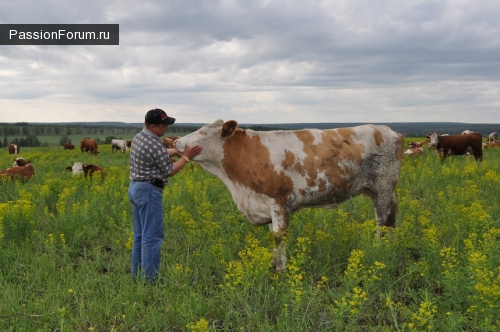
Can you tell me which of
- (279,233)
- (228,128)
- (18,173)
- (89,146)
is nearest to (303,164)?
(279,233)

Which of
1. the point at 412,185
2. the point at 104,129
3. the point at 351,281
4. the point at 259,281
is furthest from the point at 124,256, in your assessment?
the point at 104,129

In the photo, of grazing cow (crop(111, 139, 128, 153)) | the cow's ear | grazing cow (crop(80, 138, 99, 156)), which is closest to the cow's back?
the cow's ear

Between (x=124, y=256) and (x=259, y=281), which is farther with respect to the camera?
(x=124, y=256)

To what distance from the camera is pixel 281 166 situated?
5.70 meters

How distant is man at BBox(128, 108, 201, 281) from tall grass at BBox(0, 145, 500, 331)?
31cm

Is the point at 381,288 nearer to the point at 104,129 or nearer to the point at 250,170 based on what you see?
the point at 250,170

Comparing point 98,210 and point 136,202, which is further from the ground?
point 136,202

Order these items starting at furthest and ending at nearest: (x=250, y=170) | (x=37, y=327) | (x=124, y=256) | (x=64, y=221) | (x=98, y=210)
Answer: (x=98, y=210), (x=64, y=221), (x=124, y=256), (x=250, y=170), (x=37, y=327)

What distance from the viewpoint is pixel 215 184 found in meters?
10.9

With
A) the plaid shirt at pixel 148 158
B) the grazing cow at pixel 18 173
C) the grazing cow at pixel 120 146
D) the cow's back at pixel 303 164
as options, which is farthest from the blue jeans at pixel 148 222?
the grazing cow at pixel 120 146

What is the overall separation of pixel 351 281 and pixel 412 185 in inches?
295

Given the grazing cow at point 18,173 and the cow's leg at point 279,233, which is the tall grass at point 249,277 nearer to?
the cow's leg at point 279,233

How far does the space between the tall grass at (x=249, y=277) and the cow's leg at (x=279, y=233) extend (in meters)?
0.20

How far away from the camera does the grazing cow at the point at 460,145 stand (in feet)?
64.0
